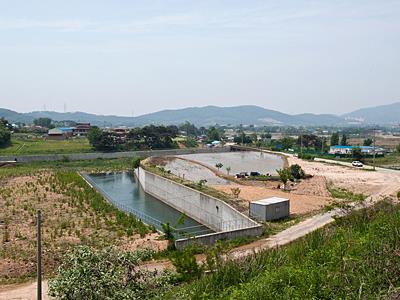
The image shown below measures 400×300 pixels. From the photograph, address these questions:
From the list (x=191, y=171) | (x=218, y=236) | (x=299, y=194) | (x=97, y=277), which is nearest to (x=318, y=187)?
(x=299, y=194)

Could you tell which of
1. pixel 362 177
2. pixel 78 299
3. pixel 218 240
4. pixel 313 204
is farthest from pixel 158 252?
pixel 362 177

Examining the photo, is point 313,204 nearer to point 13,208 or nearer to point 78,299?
point 13,208

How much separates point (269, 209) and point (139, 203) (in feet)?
39.1

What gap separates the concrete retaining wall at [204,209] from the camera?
1619 centimetres

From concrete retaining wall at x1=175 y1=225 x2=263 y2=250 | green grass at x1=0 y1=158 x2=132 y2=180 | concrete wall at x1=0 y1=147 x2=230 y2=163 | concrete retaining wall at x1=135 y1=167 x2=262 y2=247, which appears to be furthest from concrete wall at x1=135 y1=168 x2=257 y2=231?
concrete wall at x1=0 y1=147 x2=230 y2=163

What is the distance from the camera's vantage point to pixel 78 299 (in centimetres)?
661

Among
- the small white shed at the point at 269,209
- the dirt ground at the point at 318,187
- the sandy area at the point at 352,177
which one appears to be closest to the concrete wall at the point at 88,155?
the sandy area at the point at 352,177

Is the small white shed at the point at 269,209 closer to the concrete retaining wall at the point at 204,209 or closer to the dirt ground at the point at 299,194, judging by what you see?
the concrete retaining wall at the point at 204,209

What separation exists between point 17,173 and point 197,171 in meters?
16.1

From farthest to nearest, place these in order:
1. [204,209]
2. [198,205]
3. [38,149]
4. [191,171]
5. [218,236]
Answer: [38,149] → [191,171] → [198,205] → [204,209] → [218,236]

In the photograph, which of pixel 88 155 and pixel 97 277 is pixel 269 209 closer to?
pixel 97 277

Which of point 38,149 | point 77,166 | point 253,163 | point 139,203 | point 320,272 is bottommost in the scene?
point 139,203

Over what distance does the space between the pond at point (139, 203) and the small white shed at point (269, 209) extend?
273cm

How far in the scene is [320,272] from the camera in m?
8.00
